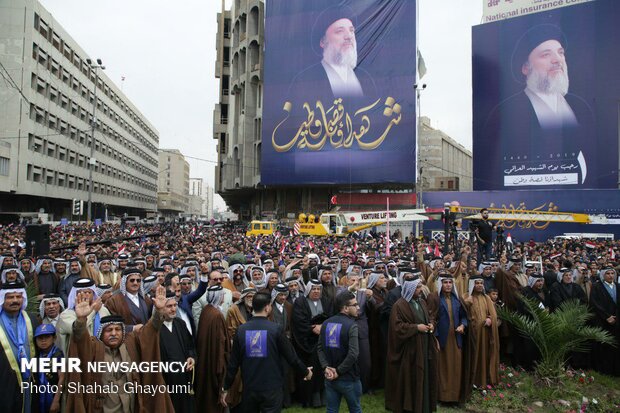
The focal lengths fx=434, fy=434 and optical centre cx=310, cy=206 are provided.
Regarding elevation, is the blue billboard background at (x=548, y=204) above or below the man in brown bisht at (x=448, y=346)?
above

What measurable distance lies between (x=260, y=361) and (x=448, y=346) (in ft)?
9.73

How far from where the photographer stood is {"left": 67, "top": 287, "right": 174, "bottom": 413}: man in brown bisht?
324cm

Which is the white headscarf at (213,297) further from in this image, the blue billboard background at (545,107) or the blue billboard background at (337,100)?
the blue billboard background at (545,107)

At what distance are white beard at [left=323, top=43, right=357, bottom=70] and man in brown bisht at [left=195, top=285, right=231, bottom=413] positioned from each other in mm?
36252

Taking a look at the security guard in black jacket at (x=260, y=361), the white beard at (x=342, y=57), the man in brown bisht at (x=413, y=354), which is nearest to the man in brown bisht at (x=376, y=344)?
the man in brown bisht at (x=413, y=354)

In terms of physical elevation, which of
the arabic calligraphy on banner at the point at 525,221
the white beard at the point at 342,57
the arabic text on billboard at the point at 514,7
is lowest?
the arabic calligraphy on banner at the point at 525,221

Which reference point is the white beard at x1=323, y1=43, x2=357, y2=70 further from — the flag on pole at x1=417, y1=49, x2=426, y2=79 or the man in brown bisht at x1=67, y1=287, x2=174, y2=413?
the man in brown bisht at x1=67, y1=287, x2=174, y2=413

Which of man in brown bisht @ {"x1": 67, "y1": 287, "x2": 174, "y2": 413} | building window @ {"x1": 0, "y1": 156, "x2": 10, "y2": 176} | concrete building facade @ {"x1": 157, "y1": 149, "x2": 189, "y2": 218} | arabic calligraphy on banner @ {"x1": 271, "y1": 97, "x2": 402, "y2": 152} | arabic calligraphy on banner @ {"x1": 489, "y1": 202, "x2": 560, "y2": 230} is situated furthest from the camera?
concrete building facade @ {"x1": 157, "y1": 149, "x2": 189, "y2": 218}

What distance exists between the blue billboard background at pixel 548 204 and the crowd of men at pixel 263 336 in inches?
887

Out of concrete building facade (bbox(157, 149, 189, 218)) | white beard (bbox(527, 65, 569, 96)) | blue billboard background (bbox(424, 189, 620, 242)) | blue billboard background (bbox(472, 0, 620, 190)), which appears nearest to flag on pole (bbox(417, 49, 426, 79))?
blue billboard background (bbox(472, 0, 620, 190))

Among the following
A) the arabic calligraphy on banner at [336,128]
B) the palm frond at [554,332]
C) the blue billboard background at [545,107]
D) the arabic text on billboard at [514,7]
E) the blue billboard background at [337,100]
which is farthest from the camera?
the arabic text on billboard at [514,7]

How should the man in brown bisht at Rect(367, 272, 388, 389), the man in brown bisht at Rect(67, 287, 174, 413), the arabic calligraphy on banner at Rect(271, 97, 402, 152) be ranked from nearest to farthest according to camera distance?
the man in brown bisht at Rect(67, 287, 174, 413) < the man in brown bisht at Rect(367, 272, 388, 389) < the arabic calligraphy on banner at Rect(271, 97, 402, 152)

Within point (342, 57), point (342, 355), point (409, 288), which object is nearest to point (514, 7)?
point (342, 57)

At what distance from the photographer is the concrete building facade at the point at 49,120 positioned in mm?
30312
